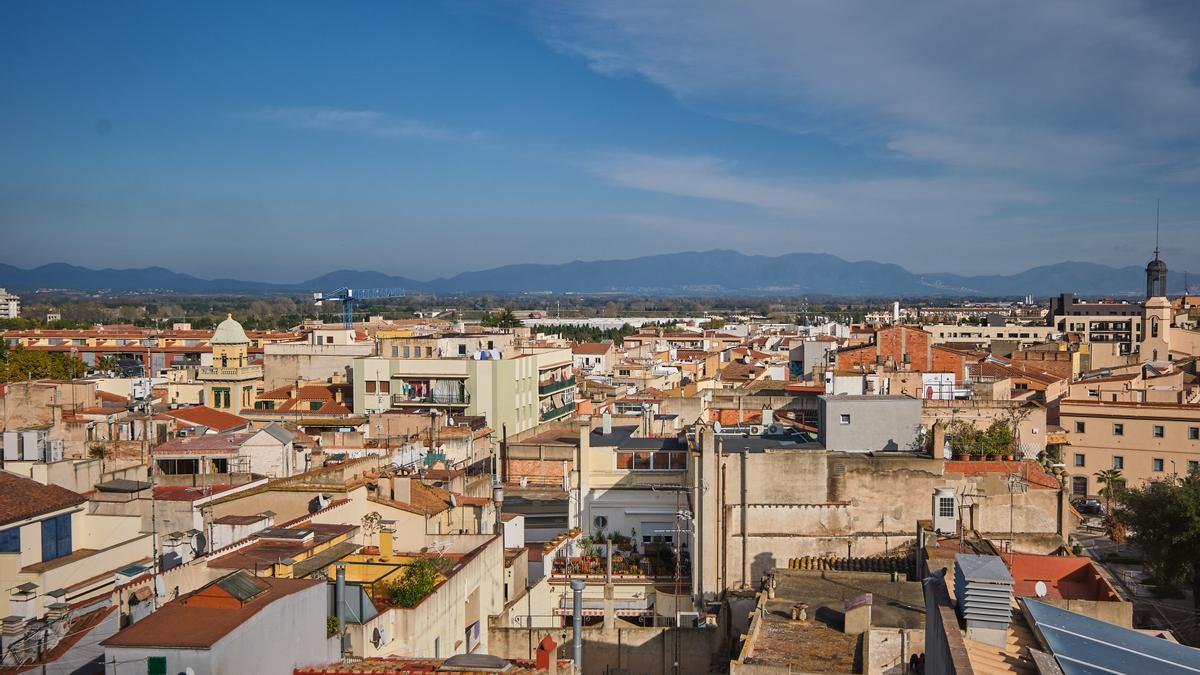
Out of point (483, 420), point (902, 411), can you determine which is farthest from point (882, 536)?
point (483, 420)

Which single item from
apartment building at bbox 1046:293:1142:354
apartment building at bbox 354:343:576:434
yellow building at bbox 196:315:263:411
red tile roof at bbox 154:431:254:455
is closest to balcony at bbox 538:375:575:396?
apartment building at bbox 354:343:576:434

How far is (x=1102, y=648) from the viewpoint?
8172 mm

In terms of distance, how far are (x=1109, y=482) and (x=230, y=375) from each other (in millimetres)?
38164

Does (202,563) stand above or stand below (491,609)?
above

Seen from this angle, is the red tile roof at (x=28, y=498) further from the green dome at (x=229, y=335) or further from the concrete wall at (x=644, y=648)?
the green dome at (x=229, y=335)

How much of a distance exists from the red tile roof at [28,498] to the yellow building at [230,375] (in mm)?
30437

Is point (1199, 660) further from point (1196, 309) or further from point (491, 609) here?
point (1196, 309)

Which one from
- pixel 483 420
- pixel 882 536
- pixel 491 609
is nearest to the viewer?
pixel 491 609

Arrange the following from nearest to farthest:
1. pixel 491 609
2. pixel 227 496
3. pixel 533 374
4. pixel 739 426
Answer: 1. pixel 491 609
2. pixel 227 496
3. pixel 739 426
4. pixel 533 374

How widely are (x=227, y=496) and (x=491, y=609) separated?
5890 millimetres

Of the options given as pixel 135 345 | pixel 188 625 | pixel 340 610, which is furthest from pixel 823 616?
pixel 135 345

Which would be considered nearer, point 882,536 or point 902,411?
point 882,536

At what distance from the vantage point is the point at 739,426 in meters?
29.3

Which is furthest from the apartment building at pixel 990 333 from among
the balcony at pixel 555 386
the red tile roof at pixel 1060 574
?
the red tile roof at pixel 1060 574
